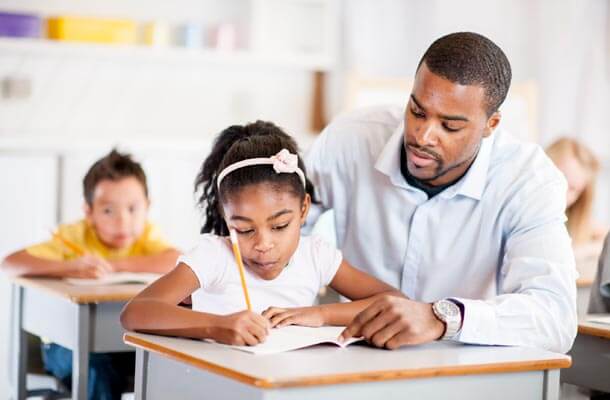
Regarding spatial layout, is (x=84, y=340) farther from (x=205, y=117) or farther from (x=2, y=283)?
(x=205, y=117)

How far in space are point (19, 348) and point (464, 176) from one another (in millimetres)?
1592

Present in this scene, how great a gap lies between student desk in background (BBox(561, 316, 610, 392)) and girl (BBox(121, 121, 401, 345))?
0.43 m

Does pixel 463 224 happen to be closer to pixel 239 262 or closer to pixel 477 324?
pixel 477 324

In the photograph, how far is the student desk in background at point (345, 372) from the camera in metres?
1.79

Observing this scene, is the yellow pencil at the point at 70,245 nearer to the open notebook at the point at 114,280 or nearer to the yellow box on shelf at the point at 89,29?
the open notebook at the point at 114,280

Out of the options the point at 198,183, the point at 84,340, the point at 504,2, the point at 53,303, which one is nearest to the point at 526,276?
the point at 198,183

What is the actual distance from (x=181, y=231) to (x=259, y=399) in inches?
163

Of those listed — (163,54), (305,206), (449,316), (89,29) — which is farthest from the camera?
(163,54)

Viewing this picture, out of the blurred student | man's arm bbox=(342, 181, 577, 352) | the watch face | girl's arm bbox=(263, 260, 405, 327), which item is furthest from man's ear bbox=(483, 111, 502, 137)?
the blurred student

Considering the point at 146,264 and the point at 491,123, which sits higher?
the point at 491,123

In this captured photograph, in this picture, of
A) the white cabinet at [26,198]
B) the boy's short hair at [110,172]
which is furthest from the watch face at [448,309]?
the white cabinet at [26,198]

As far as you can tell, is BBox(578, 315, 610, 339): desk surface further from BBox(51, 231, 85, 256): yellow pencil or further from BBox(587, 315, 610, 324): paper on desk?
BBox(51, 231, 85, 256): yellow pencil

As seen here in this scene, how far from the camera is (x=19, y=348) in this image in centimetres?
351

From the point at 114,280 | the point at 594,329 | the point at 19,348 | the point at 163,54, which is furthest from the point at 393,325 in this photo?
the point at 163,54
